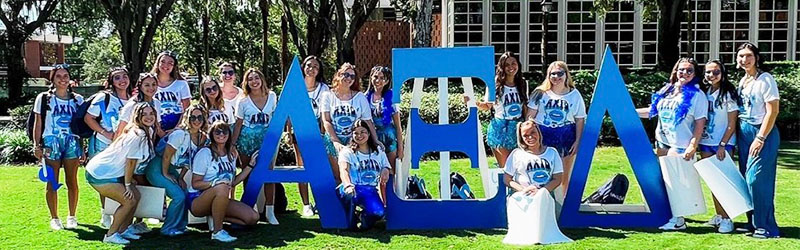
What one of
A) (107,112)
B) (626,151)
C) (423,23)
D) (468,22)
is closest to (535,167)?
(626,151)

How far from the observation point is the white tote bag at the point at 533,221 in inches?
214

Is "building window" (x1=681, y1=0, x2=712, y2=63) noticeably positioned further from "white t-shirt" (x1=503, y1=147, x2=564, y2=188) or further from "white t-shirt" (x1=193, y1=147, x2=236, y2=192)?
"white t-shirt" (x1=193, y1=147, x2=236, y2=192)

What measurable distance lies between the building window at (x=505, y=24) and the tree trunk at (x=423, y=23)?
29.7ft

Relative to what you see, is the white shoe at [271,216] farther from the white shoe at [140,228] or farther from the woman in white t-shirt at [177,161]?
the white shoe at [140,228]

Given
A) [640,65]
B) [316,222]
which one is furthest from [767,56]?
[316,222]

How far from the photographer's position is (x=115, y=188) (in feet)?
17.9

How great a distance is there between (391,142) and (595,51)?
1754cm

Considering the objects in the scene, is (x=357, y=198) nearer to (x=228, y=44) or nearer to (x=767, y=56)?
(x=767, y=56)

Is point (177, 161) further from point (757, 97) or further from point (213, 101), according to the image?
point (757, 97)

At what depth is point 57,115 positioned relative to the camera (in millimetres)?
5961

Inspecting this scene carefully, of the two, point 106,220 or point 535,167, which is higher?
Answer: point 535,167

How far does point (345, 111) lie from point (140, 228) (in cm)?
197

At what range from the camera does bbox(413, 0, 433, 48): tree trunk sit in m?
13.8

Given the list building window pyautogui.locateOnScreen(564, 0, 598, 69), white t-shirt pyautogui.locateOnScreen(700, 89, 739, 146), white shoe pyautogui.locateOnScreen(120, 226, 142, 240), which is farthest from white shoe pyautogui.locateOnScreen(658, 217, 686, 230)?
building window pyautogui.locateOnScreen(564, 0, 598, 69)
